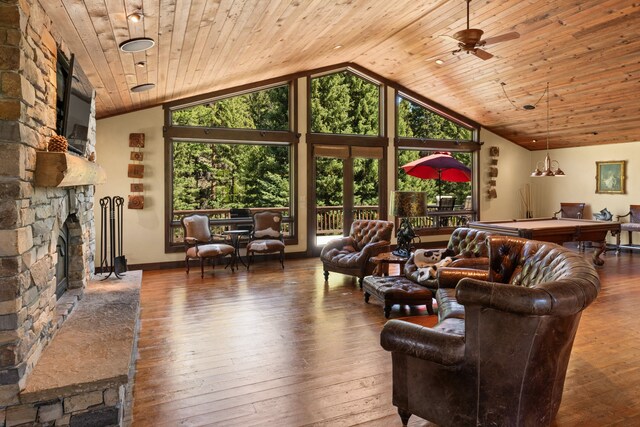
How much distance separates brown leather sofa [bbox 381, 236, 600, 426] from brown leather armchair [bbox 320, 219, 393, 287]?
3300 millimetres

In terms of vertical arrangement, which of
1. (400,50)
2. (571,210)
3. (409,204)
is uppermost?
(400,50)

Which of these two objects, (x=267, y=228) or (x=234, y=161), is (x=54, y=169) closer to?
(x=267, y=228)

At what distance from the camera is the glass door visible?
8.73m

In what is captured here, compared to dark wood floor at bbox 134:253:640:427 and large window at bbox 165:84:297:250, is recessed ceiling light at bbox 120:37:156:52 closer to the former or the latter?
dark wood floor at bbox 134:253:640:427

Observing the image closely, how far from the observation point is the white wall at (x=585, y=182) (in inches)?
353

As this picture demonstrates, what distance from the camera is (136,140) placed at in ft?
23.2

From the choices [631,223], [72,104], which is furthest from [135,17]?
[631,223]

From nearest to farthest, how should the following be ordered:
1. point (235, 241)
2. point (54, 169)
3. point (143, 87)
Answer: point (54, 169), point (143, 87), point (235, 241)

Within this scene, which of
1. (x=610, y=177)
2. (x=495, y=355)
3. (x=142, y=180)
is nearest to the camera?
(x=495, y=355)

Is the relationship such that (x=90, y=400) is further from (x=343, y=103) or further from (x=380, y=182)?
(x=343, y=103)

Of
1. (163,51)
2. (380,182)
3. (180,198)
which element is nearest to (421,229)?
(380,182)

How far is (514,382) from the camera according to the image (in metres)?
2.08

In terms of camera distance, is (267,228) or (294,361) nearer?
(294,361)

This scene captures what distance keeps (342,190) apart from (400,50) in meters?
3.05
